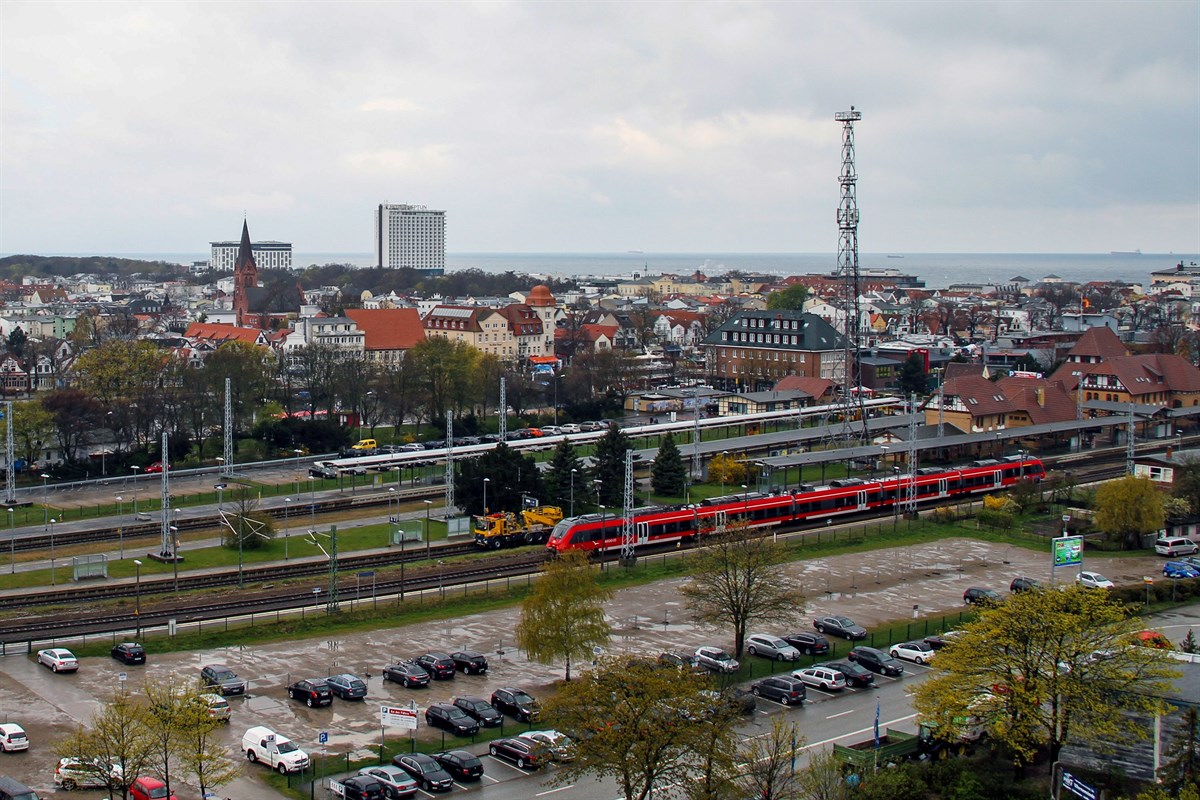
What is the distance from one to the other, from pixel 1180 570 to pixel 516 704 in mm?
21150

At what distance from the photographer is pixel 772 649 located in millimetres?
26812

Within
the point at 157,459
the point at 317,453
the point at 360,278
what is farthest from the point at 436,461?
the point at 360,278

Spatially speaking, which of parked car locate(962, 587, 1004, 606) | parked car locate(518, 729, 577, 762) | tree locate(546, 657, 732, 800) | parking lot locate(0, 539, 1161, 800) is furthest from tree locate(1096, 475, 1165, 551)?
tree locate(546, 657, 732, 800)

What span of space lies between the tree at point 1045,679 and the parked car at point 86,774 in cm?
1271

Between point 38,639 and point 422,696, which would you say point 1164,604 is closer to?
point 422,696

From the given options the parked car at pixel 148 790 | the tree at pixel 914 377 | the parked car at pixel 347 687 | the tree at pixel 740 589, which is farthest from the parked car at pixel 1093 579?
the tree at pixel 914 377

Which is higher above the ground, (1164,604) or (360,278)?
(360,278)

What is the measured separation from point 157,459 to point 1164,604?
1536 inches

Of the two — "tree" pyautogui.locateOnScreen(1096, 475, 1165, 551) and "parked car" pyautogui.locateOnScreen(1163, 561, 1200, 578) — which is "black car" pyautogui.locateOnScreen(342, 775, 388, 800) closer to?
"parked car" pyautogui.locateOnScreen(1163, 561, 1200, 578)

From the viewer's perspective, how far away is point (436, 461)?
49875 mm

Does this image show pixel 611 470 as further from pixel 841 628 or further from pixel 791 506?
pixel 841 628

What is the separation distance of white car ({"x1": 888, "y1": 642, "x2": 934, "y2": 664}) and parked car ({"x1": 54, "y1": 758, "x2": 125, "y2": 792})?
16.1 meters

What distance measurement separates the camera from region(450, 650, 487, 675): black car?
2575 centimetres

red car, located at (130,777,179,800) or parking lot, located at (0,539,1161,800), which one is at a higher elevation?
red car, located at (130,777,179,800)
